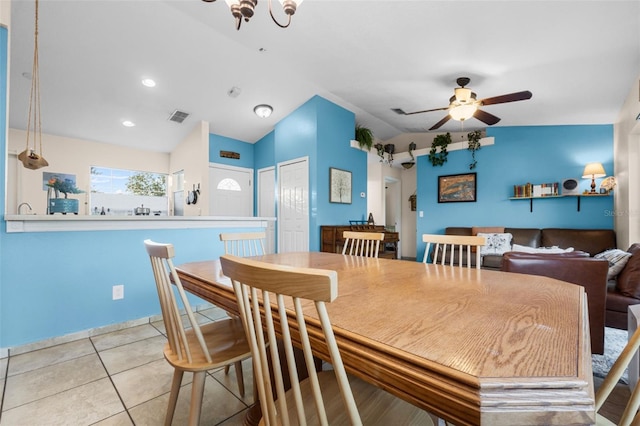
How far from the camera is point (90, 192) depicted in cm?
541

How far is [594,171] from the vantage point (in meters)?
3.98

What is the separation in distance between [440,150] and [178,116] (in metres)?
5.03

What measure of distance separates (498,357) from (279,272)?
464mm

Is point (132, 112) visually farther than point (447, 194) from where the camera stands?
No

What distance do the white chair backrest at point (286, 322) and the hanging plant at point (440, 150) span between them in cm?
562

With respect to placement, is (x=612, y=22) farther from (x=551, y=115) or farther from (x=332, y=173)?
(x=332, y=173)

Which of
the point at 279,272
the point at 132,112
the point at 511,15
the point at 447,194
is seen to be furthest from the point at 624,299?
the point at 132,112

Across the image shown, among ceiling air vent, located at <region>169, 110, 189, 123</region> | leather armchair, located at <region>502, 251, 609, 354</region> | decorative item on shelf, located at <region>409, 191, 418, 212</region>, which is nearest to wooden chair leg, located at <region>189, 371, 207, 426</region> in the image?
leather armchair, located at <region>502, 251, 609, 354</region>

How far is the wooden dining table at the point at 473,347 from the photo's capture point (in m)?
0.45

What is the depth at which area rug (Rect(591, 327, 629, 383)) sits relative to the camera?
1.79 metres

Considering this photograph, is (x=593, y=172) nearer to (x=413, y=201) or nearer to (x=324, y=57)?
(x=413, y=201)

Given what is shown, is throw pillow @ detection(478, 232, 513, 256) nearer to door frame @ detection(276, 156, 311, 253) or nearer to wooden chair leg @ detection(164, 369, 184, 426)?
door frame @ detection(276, 156, 311, 253)

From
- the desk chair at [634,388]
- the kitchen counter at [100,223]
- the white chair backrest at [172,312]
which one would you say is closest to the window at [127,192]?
the kitchen counter at [100,223]

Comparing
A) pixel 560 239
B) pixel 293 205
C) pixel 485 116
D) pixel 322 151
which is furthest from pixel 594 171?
pixel 293 205
